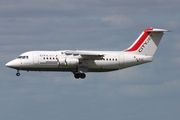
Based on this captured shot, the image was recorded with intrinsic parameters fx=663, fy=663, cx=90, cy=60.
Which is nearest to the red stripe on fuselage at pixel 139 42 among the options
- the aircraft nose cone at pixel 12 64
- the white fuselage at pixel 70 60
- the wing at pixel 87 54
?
the white fuselage at pixel 70 60

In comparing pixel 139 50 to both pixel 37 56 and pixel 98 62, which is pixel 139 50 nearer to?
pixel 98 62

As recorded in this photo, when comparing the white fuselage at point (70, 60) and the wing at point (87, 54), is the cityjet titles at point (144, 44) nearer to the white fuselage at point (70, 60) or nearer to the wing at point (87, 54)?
the white fuselage at point (70, 60)

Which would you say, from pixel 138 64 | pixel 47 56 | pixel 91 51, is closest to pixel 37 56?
pixel 47 56

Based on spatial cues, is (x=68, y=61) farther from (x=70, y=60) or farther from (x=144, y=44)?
(x=144, y=44)

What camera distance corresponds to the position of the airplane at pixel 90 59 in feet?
204

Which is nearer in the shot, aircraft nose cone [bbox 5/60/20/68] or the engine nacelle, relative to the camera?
the engine nacelle

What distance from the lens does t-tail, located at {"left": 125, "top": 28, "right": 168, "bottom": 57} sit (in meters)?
66.9

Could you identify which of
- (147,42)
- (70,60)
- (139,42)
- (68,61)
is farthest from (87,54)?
(147,42)

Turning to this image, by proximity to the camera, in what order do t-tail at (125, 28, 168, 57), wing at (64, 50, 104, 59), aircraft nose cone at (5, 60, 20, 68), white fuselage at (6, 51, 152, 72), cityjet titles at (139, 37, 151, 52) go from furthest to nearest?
cityjet titles at (139, 37, 151, 52) < t-tail at (125, 28, 168, 57) < wing at (64, 50, 104, 59) < aircraft nose cone at (5, 60, 20, 68) < white fuselage at (6, 51, 152, 72)

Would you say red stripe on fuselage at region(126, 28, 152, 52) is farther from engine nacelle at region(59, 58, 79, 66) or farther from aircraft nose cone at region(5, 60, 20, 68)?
aircraft nose cone at region(5, 60, 20, 68)

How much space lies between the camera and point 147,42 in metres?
67.4

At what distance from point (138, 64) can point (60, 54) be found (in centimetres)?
854

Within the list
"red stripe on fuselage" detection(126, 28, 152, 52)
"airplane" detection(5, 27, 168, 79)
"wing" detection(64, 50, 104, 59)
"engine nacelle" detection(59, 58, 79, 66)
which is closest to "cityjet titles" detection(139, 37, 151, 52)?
→ "airplane" detection(5, 27, 168, 79)

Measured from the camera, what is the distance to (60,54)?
6284 centimetres
